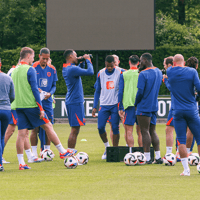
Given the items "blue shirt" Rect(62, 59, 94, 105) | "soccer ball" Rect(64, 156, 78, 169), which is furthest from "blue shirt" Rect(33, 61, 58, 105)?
"soccer ball" Rect(64, 156, 78, 169)

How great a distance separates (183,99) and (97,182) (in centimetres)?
192

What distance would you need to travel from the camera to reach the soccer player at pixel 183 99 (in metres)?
7.82

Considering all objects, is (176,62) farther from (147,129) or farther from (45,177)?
(45,177)

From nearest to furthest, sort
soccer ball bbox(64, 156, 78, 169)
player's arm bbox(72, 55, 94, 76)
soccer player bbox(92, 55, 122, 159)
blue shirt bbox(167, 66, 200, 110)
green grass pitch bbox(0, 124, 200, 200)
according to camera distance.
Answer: green grass pitch bbox(0, 124, 200, 200)
blue shirt bbox(167, 66, 200, 110)
soccer ball bbox(64, 156, 78, 169)
player's arm bbox(72, 55, 94, 76)
soccer player bbox(92, 55, 122, 159)

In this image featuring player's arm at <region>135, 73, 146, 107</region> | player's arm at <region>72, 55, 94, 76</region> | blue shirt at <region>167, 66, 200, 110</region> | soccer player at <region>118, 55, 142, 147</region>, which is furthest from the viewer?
soccer player at <region>118, 55, 142, 147</region>

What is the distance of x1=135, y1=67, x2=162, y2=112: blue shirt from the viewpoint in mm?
9250

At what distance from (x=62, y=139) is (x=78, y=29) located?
11586 millimetres

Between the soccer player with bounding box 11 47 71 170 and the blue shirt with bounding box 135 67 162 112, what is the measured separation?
1827 millimetres

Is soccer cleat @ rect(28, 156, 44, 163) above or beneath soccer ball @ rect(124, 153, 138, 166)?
beneath

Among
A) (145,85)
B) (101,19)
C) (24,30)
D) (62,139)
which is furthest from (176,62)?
(24,30)

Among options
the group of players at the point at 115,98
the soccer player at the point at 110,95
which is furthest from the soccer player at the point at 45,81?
the soccer player at the point at 110,95

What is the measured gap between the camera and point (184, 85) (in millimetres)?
7828

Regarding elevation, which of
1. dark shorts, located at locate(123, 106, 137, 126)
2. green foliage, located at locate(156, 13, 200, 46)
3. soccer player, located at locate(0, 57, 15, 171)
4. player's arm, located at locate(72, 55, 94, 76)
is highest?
green foliage, located at locate(156, 13, 200, 46)

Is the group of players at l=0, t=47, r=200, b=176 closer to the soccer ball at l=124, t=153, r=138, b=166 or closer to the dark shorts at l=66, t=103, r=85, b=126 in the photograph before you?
the dark shorts at l=66, t=103, r=85, b=126
